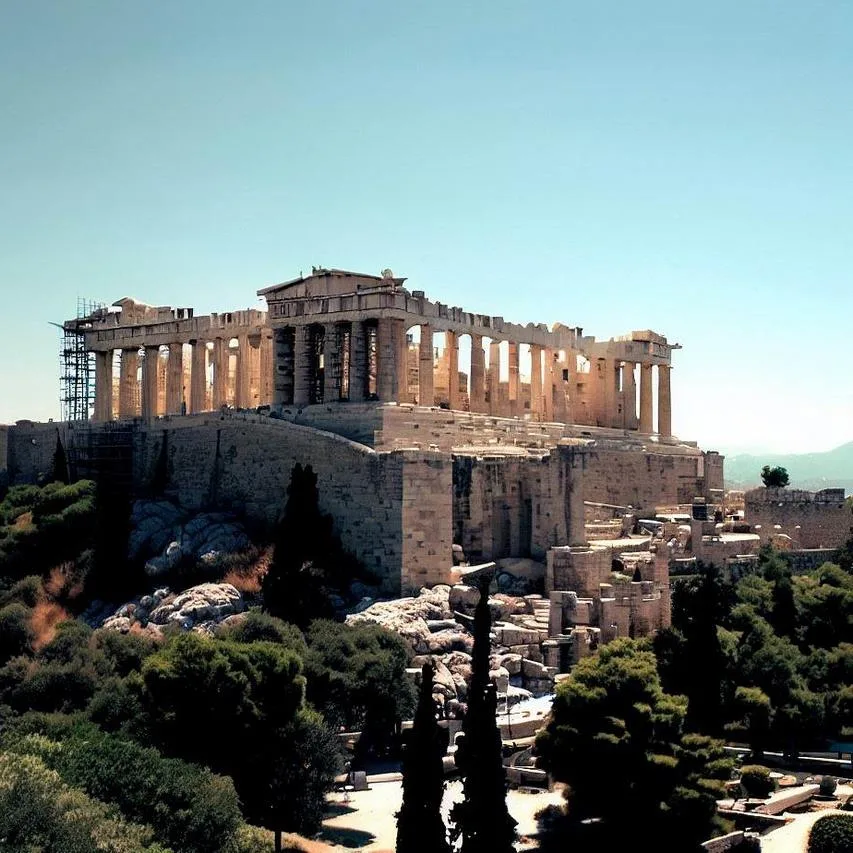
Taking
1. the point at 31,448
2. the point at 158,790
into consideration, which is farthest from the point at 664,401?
the point at 158,790

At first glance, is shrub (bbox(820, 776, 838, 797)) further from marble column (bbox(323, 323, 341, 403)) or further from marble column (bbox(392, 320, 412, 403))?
marble column (bbox(323, 323, 341, 403))

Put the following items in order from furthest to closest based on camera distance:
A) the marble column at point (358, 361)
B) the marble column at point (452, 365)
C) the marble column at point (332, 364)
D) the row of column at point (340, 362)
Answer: the marble column at point (452, 365) → the marble column at point (332, 364) → the marble column at point (358, 361) → the row of column at point (340, 362)

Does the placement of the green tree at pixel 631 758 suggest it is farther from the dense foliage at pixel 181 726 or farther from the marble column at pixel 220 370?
the marble column at pixel 220 370

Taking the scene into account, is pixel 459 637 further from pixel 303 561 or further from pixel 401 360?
pixel 401 360

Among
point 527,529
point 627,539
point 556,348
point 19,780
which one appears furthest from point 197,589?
point 556,348

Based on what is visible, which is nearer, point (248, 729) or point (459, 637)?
point (248, 729)

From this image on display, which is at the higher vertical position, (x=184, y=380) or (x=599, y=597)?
(x=184, y=380)

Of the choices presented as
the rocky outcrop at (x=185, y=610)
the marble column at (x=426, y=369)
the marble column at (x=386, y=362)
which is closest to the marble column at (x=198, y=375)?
the marble column at (x=426, y=369)
